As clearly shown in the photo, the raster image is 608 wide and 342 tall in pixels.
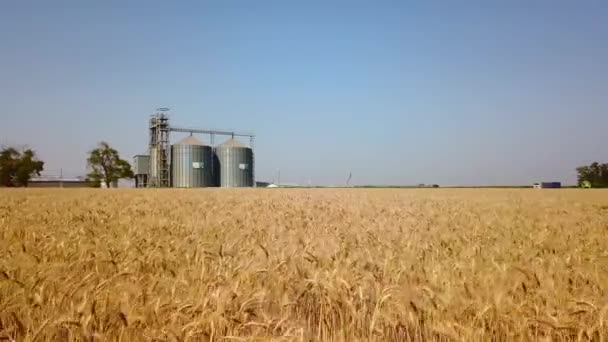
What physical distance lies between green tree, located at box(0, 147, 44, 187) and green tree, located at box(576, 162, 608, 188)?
11512 centimetres

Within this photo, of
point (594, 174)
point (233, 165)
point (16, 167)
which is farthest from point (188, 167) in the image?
point (594, 174)

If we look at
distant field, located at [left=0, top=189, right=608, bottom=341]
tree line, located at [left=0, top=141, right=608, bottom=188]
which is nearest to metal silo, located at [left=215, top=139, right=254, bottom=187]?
tree line, located at [left=0, top=141, right=608, bottom=188]

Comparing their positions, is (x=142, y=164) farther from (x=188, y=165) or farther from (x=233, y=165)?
(x=233, y=165)

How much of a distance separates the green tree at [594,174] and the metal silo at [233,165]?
74.1 metres

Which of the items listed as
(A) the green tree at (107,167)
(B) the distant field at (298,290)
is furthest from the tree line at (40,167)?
(B) the distant field at (298,290)

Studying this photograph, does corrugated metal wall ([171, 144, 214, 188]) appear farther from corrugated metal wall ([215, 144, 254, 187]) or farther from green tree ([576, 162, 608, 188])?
green tree ([576, 162, 608, 188])

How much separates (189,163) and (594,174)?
299ft

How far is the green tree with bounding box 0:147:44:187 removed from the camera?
80.1m

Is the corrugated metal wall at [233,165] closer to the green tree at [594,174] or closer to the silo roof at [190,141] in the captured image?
the silo roof at [190,141]

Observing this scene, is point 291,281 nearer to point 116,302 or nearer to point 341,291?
point 341,291

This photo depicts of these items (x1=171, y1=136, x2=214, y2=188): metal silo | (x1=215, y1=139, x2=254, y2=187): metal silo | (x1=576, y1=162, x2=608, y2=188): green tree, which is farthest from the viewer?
(x1=576, y1=162, x2=608, y2=188): green tree

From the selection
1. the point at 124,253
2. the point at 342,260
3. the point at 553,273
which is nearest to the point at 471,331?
the point at 553,273

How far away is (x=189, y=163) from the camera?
6794 cm

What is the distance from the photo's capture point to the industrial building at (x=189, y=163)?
6806 cm
